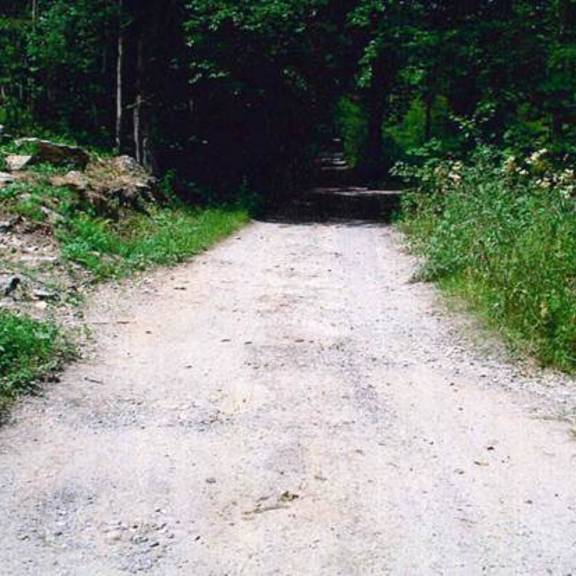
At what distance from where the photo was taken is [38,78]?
18359 millimetres

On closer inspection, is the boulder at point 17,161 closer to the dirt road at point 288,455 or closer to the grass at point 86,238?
the grass at point 86,238

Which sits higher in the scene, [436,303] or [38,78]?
[38,78]

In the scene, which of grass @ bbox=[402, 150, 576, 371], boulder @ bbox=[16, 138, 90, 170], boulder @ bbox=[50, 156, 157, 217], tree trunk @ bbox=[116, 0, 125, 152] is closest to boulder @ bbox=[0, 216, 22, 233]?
boulder @ bbox=[50, 156, 157, 217]

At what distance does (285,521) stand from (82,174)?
10180mm

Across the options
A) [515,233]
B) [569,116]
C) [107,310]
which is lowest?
[107,310]

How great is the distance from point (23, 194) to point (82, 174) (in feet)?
7.48

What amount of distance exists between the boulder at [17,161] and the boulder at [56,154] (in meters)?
0.22

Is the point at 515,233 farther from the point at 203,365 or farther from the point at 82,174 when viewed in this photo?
the point at 82,174

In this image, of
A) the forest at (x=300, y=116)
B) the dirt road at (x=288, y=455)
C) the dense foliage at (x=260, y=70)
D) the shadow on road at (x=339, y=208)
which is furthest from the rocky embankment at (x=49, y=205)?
the shadow on road at (x=339, y=208)

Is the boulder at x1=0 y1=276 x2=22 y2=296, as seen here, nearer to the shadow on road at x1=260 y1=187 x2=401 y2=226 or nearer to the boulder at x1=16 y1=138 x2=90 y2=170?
the boulder at x1=16 y1=138 x2=90 y2=170

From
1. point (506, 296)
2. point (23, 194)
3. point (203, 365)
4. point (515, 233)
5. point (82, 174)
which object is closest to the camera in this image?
point (203, 365)

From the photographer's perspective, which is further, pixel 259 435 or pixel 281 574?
pixel 259 435

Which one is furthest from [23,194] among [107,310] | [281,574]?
[281,574]

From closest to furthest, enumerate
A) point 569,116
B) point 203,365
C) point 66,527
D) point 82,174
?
point 66,527, point 203,365, point 569,116, point 82,174
